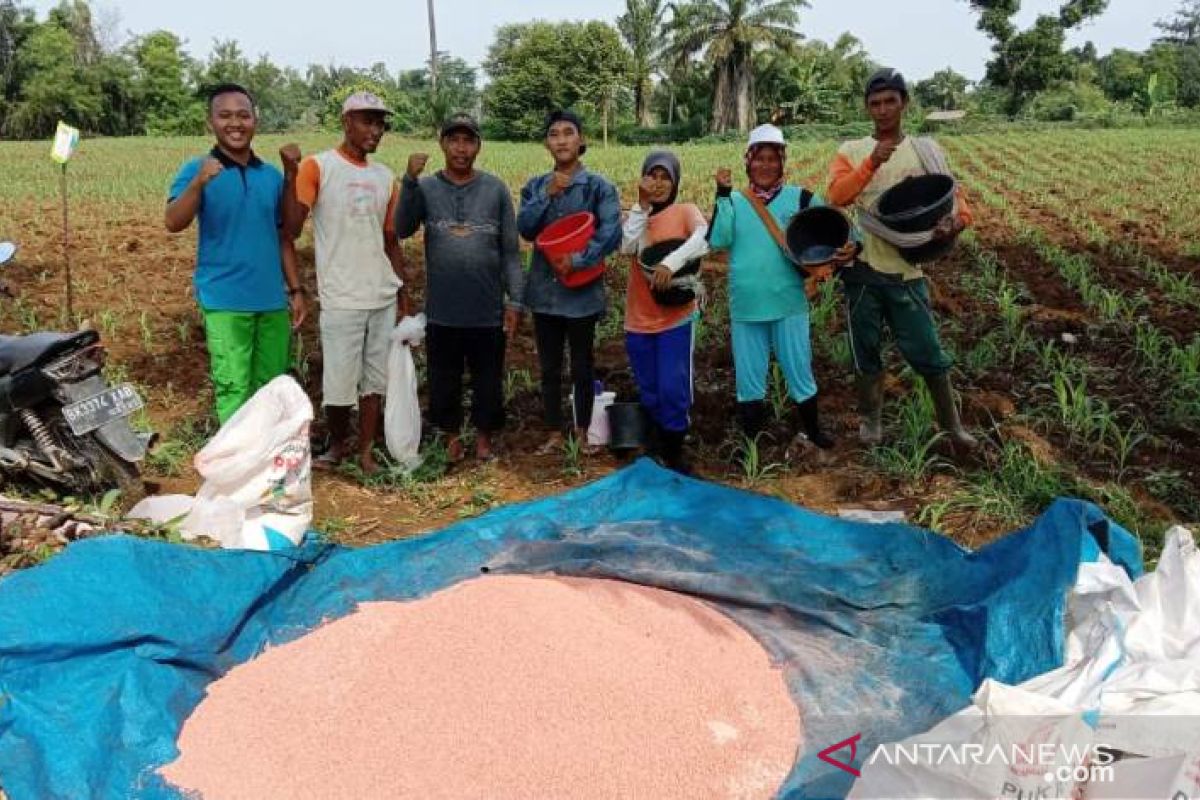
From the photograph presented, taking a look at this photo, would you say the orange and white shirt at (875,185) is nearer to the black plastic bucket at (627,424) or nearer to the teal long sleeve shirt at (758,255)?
the teal long sleeve shirt at (758,255)

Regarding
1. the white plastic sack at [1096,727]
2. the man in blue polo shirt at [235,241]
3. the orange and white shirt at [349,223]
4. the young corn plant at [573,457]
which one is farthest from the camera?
the young corn plant at [573,457]

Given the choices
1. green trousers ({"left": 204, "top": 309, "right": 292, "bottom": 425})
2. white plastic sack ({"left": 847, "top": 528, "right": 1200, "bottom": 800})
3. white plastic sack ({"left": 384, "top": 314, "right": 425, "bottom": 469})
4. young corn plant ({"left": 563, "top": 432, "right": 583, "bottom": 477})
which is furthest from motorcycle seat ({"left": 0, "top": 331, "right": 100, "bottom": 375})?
white plastic sack ({"left": 847, "top": 528, "right": 1200, "bottom": 800})

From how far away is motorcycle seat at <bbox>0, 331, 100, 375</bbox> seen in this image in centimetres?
356

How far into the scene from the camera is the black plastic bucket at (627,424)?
4234 millimetres

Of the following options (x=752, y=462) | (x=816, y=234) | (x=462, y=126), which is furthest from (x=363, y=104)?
(x=752, y=462)

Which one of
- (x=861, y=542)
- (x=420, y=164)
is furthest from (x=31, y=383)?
(x=861, y=542)

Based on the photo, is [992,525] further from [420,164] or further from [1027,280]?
[1027,280]

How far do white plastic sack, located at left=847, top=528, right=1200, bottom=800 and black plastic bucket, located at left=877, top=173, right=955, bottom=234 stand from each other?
5.77 feet

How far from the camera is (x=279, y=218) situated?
384 centimetres

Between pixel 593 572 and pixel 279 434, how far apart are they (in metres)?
1.22

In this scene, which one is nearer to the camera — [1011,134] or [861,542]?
[861,542]

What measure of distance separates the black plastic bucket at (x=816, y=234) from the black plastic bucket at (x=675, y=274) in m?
0.38

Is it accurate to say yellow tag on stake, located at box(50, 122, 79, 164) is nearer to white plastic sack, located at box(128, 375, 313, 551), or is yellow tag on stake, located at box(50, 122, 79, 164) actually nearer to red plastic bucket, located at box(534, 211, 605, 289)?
white plastic sack, located at box(128, 375, 313, 551)

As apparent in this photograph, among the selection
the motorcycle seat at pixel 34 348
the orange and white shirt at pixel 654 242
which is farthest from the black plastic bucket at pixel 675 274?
the motorcycle seat at pixel 34 348
